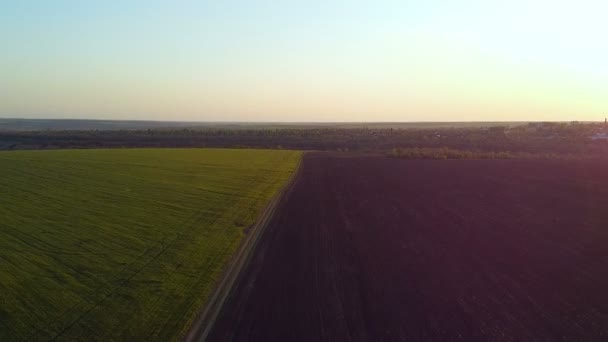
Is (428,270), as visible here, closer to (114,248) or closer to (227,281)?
(227,281)

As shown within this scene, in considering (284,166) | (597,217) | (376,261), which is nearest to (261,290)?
(376,261)

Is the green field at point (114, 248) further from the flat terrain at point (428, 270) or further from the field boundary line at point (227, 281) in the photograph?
the flat terrain at point (428, 270)

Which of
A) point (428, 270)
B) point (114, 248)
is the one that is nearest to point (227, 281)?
point (114, 248)

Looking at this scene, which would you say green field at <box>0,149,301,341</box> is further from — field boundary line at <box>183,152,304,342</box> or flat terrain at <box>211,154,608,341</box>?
flat terrain at <box>211,154,608,341</box>

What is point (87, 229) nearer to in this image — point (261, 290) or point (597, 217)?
point (261, 290)

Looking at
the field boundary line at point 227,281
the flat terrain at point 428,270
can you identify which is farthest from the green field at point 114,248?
the flat terrain at point 428,270

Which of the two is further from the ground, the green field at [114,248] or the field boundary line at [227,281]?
the green field at [114,248]
